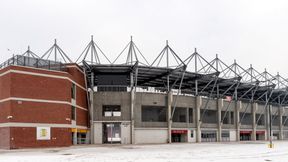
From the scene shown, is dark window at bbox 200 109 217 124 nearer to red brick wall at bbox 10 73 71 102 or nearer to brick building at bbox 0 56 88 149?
brick building at bbox 0 56 88 149

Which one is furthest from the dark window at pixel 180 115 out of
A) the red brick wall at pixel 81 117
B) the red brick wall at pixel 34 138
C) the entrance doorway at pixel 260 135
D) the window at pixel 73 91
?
the entrance doorway at pixel 260 135

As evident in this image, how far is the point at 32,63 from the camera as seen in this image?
2050 inches

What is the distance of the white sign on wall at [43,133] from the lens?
156 feet

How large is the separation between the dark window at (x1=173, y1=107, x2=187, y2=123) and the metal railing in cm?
2563

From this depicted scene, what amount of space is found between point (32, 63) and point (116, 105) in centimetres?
1732

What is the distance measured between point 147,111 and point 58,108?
20418mm

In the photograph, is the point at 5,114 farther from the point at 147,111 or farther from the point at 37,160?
the point at 147,111

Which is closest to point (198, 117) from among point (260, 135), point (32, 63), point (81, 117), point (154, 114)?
point (154, 114)

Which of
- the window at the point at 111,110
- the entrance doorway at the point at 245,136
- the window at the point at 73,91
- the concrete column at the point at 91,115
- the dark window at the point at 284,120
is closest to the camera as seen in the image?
the window at the point at 73,91

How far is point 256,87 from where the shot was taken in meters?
86.0

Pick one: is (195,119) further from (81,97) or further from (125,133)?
(81,97)

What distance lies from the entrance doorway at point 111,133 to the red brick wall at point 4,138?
19786 mm

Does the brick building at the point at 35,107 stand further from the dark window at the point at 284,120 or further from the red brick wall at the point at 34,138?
the dark window at the point at 284,120

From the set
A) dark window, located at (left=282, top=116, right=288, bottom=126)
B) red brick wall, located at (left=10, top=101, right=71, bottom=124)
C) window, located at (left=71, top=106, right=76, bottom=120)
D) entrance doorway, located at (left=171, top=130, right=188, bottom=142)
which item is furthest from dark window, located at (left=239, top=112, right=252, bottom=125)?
red brick wall, located at (left=10, top=101, right=71, bottom=124)
